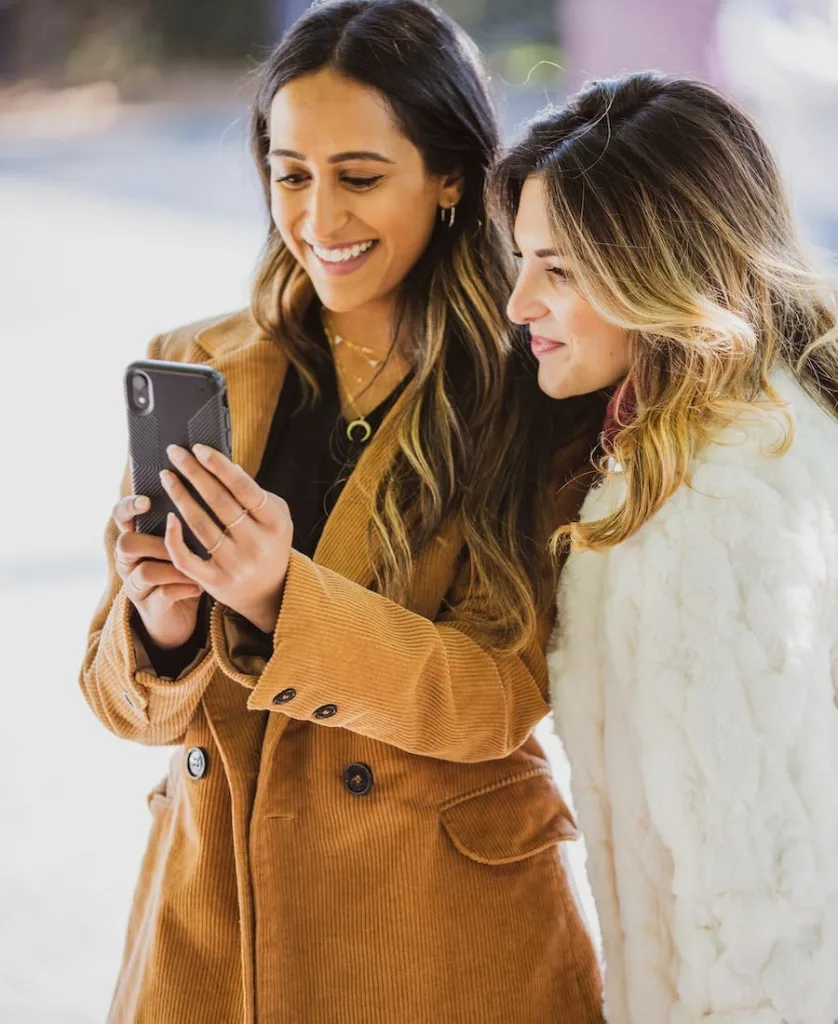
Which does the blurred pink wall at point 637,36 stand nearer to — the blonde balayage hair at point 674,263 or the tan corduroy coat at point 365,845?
the blonde balayage hair at point 674,263

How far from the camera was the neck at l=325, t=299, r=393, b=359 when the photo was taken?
1.69 meters

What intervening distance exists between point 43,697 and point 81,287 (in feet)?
5.70

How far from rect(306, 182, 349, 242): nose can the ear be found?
150 millimetres

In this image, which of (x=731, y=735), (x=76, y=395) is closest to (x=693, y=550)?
(x=731, y=735)

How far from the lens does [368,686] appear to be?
132cm

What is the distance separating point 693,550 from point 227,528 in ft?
1.52

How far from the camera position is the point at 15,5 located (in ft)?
14.5

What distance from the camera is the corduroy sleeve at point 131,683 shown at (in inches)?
54.0

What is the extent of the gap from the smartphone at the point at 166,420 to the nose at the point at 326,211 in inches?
14.8

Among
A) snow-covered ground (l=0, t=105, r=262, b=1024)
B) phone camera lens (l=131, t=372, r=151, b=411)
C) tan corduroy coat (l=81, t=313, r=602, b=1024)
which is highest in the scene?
phone camera lens (l=131, t=372, r=151, b=411)

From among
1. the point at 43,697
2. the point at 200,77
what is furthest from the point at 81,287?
the point at 43,697

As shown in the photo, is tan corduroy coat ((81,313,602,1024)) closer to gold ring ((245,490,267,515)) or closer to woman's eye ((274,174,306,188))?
gold ring ((245,490,267,515))

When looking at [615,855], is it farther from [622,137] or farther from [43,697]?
[43,697]

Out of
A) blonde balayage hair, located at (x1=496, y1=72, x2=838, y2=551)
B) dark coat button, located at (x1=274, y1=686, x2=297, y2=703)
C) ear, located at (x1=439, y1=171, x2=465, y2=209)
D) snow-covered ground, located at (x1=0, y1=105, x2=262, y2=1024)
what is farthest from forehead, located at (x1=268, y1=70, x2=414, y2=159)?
snow-covered ground, located at (x1=0, y1=105, x2=262, y2=1024)
